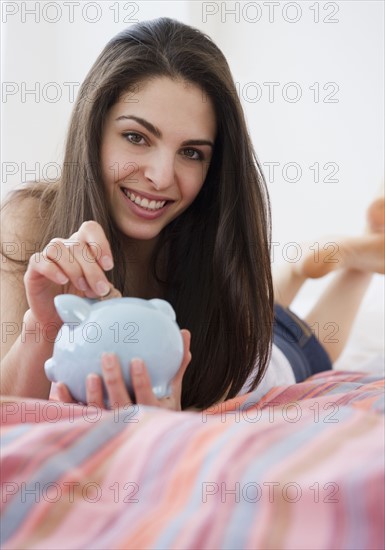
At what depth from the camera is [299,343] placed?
5.30ft

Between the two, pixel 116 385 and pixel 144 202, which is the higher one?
pixel 144 202

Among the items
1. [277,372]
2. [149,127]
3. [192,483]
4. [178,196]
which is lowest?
[277,372]

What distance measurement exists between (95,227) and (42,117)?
1348mm

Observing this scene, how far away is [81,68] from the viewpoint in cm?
220

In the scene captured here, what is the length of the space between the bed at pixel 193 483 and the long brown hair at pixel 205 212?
590 mm

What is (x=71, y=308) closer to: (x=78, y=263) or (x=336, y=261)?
(x=78, y=263)

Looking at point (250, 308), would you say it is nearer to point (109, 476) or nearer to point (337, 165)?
point (109, 476)

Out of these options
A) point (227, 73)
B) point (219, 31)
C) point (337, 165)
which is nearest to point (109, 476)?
point (227, 73)

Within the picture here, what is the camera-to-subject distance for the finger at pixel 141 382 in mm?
816

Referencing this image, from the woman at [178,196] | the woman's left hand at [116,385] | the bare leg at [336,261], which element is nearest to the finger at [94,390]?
the woman's left hand at [116,385]

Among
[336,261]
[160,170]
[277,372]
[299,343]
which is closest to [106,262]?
[160,170]

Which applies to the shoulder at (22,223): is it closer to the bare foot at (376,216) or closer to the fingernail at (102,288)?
the fingernail at (102,288)

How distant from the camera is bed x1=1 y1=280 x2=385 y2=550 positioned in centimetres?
46

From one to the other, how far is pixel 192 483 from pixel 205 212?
88 cm
